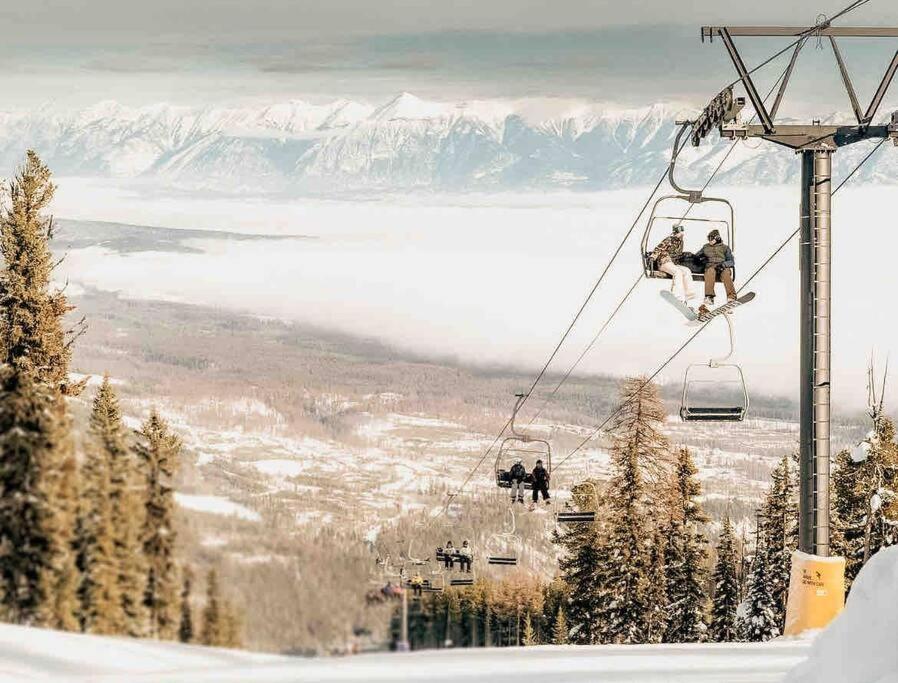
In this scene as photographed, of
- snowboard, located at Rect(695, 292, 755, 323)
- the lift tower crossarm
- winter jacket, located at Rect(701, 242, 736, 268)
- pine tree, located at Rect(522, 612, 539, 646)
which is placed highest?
the lift tower crossarm

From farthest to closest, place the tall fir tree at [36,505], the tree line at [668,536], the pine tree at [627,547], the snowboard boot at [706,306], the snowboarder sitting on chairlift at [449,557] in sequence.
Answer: the tree line at [668,536] < the pine tree at [627,547] < the snowboarder sitting on chairlift at [449,557] < the snowboard boot at [706,306] < the tall fir tree at [36,505]

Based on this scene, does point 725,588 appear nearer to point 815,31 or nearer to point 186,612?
point 815,31

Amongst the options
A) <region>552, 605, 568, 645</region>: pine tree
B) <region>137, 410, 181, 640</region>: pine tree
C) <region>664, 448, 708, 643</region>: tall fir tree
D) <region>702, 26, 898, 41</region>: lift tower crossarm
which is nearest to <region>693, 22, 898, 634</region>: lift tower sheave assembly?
<region>702, 26, 898, 41</region>: lift tower crossarm

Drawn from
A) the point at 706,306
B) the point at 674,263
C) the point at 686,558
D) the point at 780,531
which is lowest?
the point at 686,558

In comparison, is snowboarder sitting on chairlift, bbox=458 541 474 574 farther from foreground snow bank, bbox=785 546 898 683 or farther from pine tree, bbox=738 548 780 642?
foreground snow bank, bbox=785 546 898 683

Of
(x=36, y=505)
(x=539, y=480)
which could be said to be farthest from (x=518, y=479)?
(x=36, y=505)

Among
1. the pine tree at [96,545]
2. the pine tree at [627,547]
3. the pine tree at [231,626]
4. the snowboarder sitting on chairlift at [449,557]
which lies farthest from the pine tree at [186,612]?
the pine tree at [627,547]

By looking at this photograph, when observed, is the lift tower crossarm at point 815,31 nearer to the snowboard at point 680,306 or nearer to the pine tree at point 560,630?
the snowboard at point 680,306
